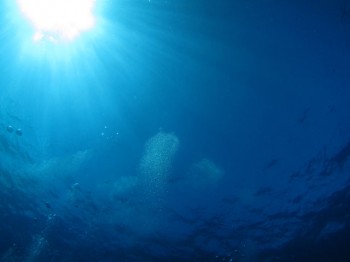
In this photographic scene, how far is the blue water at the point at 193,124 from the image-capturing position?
9.17 meters

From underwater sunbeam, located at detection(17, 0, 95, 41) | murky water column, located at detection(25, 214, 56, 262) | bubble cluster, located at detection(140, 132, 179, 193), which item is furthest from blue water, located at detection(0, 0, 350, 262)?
murky water column, located at detection(25, 214, 56, 262)

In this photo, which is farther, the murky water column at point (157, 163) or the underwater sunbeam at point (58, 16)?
the murky water column at point (157, 163)

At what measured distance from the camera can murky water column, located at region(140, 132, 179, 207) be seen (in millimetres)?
11953

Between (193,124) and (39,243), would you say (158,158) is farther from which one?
(39,243)

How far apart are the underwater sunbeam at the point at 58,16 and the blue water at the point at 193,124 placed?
34 cm

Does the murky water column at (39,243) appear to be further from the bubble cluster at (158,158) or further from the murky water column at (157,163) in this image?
the bubble cluster at (158,158)

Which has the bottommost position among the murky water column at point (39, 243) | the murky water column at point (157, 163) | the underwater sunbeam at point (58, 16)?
the murky water column at point (157, 163)

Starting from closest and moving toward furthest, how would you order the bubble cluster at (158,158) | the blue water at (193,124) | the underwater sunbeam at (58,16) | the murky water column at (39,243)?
the underwater sunbeam at (58,16)
the blue water at (193,124)
the bubble cluster at (158,158)
the murky water column at (39,243)

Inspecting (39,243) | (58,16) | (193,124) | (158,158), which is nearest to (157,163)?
(158,158)

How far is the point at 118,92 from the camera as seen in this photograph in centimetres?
1081

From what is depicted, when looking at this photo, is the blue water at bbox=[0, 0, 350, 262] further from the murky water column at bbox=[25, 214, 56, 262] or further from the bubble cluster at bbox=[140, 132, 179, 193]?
the murky water column at bbox=[25, 214, 56, 262]

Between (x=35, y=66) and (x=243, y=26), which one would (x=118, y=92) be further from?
(x=243, y=26)

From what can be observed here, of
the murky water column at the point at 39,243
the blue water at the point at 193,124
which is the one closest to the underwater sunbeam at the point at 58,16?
the blue water at the point at 193,124

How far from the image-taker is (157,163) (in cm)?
1281
